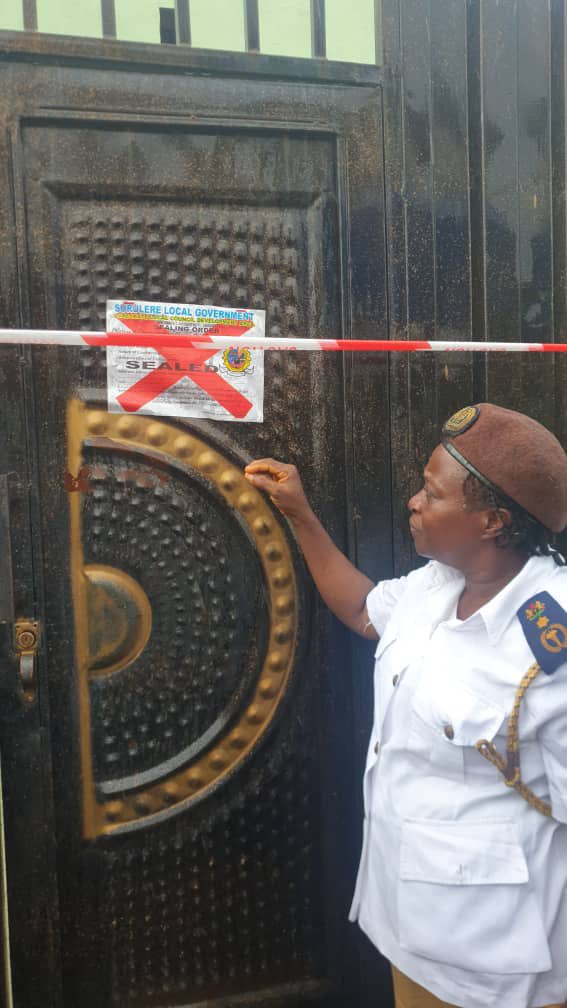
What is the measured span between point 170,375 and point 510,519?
0.83m

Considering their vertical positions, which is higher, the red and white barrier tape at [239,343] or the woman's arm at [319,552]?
the red and white barrier tape at [239,343]

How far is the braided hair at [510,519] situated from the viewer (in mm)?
1480

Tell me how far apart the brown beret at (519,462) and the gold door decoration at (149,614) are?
603 millimetres

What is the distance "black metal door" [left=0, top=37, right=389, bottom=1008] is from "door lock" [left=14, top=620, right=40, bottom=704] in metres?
0.02

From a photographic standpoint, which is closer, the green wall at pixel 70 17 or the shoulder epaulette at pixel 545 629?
the shoulder epaulette at pixel 545 629

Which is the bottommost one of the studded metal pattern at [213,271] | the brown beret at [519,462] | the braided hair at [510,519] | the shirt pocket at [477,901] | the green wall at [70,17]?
the shirt pocket at [477,901]

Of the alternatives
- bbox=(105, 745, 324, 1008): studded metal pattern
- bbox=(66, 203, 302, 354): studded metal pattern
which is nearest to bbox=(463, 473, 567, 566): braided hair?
bbox=(66, 203, 302, 354): studded metal pattern

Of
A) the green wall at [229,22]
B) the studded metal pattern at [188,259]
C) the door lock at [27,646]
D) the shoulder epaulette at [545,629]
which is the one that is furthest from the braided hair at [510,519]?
the green wall at [229,22]

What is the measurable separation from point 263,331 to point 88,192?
0.49m

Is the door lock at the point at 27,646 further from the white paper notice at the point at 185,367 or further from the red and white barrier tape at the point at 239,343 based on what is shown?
the red and white barrier tape at the point at 239,343

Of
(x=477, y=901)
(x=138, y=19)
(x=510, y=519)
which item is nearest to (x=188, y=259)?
(x=138, y=19)

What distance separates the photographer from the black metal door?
1.79 m

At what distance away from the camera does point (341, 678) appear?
6.61ft

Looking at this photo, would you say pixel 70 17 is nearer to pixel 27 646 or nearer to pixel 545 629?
pixel 27 646
